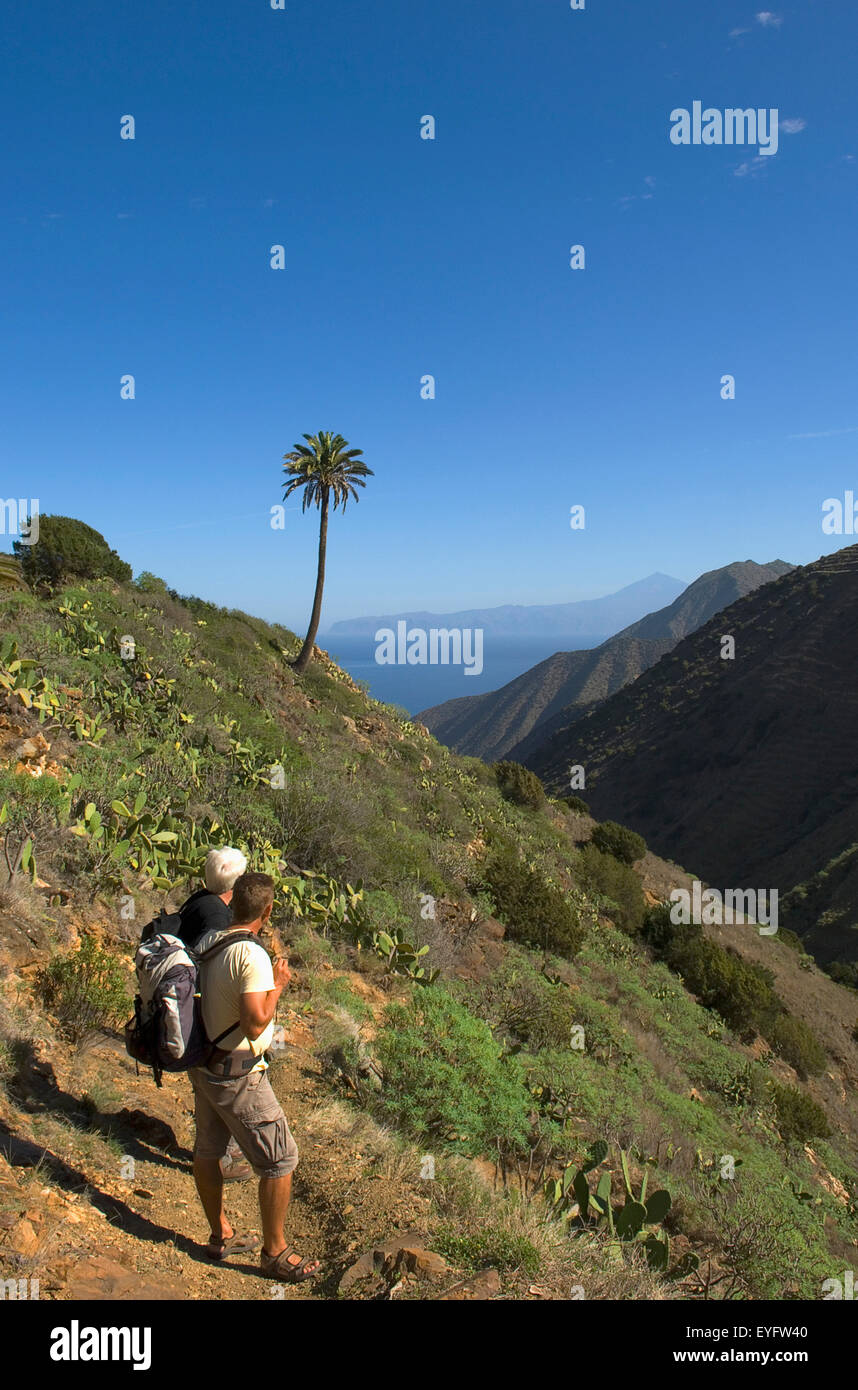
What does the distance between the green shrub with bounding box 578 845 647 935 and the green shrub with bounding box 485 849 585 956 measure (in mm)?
3457

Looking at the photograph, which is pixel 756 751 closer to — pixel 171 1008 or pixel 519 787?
pixel 519 787

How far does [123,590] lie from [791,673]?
4420cm

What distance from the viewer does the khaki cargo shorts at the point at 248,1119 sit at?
9.75 feet

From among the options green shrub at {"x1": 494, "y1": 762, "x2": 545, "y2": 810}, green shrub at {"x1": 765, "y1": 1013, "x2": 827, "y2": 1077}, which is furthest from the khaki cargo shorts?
green shrub at {"x1": 494, "y1": 762, "x2": 545, "y2": 810}

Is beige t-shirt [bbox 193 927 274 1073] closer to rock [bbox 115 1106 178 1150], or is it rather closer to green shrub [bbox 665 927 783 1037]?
rock [bbox 115 1106 178 1150]

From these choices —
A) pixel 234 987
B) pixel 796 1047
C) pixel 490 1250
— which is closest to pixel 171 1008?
pixel 234 987

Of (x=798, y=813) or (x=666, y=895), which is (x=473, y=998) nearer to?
(x=666, y=895)

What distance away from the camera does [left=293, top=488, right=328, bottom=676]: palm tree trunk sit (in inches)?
921

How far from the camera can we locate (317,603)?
83.4ft

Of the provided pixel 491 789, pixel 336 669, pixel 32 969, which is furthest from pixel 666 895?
pixel 32 969

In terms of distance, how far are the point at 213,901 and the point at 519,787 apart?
20.2m

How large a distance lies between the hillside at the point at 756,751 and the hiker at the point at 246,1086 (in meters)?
30.6

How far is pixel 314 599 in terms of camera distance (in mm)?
25750
